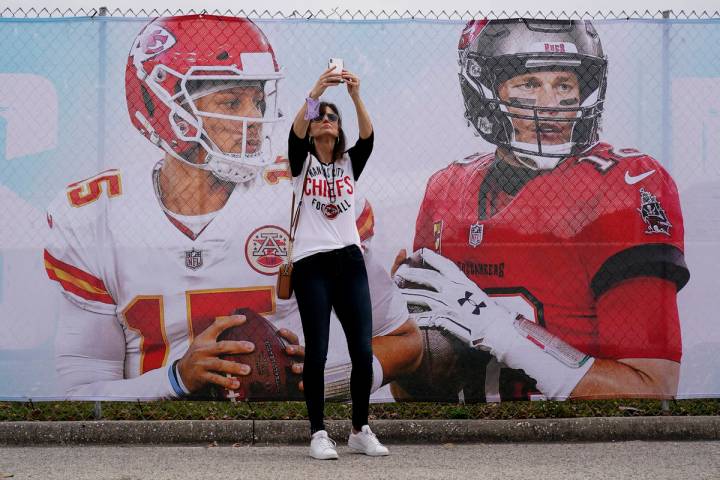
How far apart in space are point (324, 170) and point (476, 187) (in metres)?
1.11

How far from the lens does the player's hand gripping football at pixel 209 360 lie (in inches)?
210

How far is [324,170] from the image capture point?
15.5ft

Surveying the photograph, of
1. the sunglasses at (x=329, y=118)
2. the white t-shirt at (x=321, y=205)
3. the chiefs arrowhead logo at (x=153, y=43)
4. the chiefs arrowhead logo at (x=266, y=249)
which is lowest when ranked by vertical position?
the chiefs arrowhead logo at (x=266, y=249)

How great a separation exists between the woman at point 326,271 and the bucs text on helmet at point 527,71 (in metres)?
1.01

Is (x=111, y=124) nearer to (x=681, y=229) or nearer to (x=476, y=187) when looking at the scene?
(x=476, y=187)

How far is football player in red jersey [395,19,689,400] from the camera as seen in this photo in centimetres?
538

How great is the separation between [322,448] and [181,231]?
155cm

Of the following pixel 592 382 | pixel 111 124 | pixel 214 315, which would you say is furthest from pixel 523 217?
pixel 111 124

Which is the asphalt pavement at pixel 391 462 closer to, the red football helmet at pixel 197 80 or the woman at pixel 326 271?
the woman at pixel 326 271

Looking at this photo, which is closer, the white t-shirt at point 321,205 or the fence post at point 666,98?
the white t-shirt at point 321,205

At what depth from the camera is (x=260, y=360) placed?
5371 millimetres

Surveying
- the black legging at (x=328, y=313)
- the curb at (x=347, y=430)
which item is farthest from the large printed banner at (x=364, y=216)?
the black legging at (x=328, y=313)

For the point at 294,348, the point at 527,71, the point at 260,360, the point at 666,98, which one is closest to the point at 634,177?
the point at 666,98

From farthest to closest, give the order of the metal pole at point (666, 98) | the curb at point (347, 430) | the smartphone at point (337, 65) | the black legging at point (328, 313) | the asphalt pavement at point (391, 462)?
the metal pole at point (666, 98) < the curb at point (347, 430) < the black legging at point (328, 313) < the smartphone at point (337, 65) < the asphalt pavement at point (391, 462)
